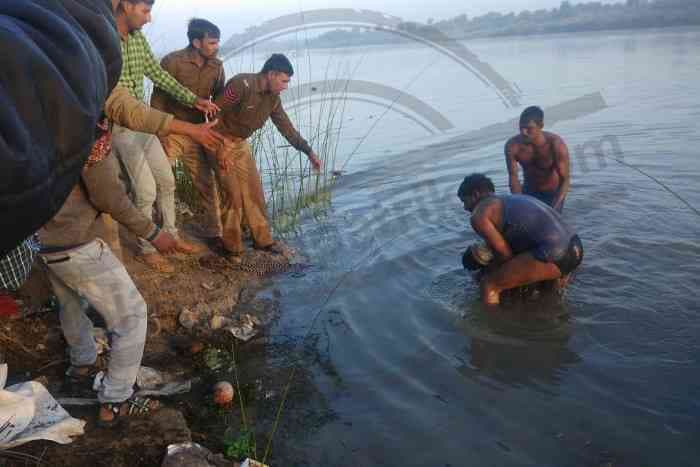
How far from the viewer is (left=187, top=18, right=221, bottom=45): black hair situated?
5172 mm

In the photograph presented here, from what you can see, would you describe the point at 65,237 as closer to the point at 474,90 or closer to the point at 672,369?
the point at 672,369

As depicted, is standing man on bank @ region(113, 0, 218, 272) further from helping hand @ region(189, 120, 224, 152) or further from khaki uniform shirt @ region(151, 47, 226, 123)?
helping hand @ region(189, 120, 224, 152)

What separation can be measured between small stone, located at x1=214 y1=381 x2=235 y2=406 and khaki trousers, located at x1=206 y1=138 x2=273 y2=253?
215cm

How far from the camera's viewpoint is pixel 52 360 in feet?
11.9

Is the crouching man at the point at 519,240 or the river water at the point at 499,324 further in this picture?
the crouching man at the point at 519,240

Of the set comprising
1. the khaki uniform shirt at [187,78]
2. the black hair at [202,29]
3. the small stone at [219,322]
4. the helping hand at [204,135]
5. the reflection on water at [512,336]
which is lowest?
the reflection on water at [512,336]

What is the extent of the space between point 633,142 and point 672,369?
6.28m

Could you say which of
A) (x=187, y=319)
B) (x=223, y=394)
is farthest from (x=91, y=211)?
(x=187, y=319)

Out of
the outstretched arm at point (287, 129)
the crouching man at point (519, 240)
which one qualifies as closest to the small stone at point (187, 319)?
the outstretched arm at point (287, 129)

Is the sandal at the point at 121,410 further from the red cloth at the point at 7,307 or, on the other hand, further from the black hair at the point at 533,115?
the black hair at the point at 533,115

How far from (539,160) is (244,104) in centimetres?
327

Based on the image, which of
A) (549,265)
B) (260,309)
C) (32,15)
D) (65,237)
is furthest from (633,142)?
(32,15)

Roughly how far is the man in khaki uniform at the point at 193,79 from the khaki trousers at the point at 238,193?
0.97ft

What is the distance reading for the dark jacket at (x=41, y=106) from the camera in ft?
3.37
